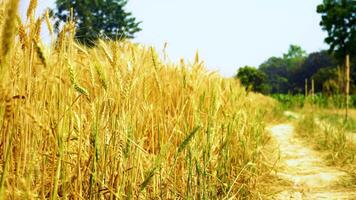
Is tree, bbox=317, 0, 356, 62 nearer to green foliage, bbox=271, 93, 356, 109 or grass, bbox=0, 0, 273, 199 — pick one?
green foliage, bbox=271, 93, 356, 109

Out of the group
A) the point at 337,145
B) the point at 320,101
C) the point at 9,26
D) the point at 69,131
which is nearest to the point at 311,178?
the point at 337,145

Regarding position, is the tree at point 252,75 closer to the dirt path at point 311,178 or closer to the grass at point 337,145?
the grass at point 337,145

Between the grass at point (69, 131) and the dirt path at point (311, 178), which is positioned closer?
the grass at point (69, 131)

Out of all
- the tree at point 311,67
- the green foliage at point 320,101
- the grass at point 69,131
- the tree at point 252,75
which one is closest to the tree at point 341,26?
the green foliage at point 320,101

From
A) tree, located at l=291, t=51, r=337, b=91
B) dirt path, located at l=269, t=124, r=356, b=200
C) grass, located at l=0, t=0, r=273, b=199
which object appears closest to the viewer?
grass, located at l=0, t=0, r=273, b=199

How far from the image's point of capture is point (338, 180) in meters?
2.62

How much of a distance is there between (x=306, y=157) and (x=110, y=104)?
3.10 meters

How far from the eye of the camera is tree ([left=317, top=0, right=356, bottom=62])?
901 inches

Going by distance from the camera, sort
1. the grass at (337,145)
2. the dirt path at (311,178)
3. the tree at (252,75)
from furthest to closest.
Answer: the tree at (252,75), the grass at (337,145), the dirt path at (311,178)

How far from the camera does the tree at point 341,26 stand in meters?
22.9

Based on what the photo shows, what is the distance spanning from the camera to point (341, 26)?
23.4m

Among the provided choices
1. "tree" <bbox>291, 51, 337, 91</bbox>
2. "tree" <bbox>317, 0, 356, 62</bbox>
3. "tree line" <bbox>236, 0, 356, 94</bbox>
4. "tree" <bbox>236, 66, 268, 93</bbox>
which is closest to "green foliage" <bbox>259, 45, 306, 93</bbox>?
"tree line" <bbox>236, 0, 356, 94</bbox>

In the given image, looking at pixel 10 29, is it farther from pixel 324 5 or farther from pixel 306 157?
pixel 324 5

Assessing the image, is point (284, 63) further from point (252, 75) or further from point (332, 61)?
point (252, 75)
